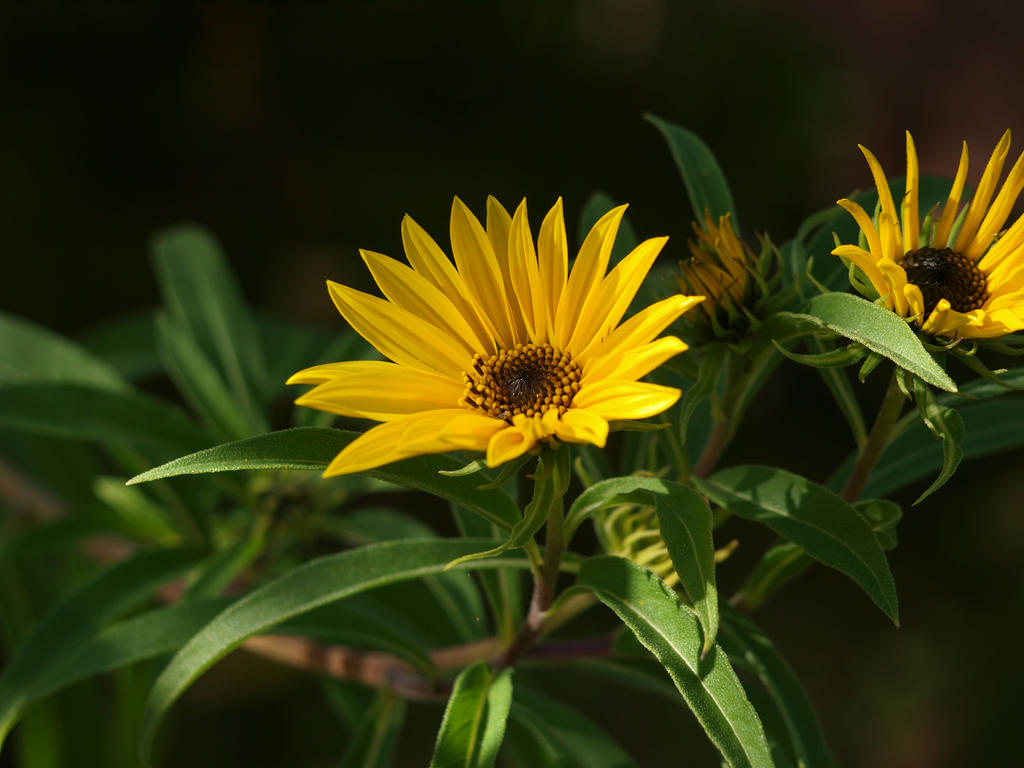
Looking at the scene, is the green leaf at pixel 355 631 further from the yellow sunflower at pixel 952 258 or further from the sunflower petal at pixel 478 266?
the yellow sunflower at pixel 952 258

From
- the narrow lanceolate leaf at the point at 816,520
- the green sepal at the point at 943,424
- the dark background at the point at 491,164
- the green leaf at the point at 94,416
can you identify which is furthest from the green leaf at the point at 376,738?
the dark background at the point at 491,164

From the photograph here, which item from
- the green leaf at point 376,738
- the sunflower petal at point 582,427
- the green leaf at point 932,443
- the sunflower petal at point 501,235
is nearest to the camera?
the sunflower petal at point 582,427

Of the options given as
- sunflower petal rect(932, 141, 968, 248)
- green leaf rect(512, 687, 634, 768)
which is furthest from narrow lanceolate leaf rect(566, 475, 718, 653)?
green leaf rect(512, 687, 634, 768)

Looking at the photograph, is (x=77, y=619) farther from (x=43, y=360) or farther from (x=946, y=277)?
(x=946, y=277)

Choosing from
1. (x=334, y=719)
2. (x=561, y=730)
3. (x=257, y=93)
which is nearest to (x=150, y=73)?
(x=257, y=93)

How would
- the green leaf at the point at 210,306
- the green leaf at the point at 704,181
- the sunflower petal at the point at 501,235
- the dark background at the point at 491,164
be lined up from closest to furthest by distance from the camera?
the sunflower petal at the point at 501,235
the green leaf at the point at 704,181
the green leaf at the point at 210,306
the dark background at the point at 491,164

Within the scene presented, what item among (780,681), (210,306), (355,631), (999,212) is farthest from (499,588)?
(210,306)

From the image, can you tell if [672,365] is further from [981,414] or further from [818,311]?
[981,414]
